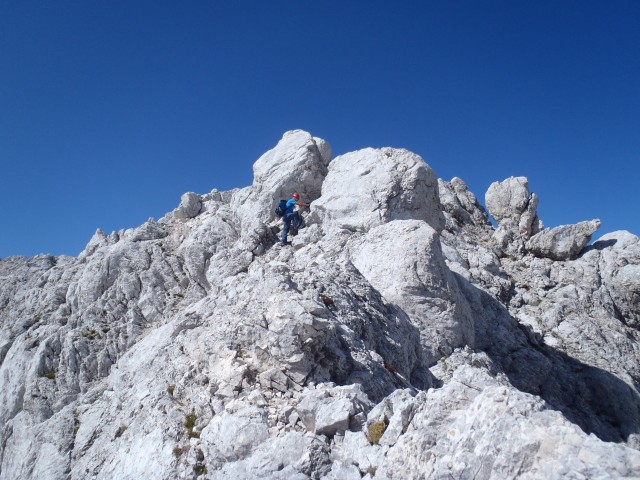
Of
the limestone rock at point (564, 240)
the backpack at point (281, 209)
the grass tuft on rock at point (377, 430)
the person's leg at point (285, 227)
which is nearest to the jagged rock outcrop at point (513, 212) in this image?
the limestone rock at point (564, 240)

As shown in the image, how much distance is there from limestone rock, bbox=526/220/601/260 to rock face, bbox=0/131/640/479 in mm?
145

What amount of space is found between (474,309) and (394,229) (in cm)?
722

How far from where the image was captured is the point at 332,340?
14820 mm

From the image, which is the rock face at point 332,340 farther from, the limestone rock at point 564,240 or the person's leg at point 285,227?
the person's leg at point 285,227

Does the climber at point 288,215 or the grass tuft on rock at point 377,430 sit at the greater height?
the climber at point 288,215

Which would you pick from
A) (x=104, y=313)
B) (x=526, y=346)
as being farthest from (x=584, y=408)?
(x=104, y=313)

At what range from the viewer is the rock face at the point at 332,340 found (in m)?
9.95

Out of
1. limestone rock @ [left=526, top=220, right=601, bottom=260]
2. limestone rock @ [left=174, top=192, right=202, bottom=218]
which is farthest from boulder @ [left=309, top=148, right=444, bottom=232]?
limestone rock @ [left=174, top=192, right=202, bottom=218]

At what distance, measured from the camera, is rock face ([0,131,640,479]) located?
9.95 m

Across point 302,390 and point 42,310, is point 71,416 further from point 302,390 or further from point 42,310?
point 302,390

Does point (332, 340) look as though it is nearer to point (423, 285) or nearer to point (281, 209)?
point (423, 285)

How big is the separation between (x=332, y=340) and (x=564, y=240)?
29482 mm

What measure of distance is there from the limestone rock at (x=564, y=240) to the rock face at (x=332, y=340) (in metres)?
0.15

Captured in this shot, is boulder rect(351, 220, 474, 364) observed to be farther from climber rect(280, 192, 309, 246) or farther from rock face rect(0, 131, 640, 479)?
climber rect(280, 192, 309, 246)
